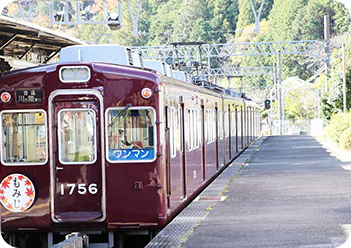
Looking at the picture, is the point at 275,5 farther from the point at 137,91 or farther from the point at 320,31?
the point at 137,91

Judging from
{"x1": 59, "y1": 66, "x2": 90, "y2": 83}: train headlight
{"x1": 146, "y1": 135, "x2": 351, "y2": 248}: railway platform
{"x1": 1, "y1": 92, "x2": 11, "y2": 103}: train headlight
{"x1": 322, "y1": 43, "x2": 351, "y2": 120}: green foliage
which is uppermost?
{"x1": 322, "y1": 43, "x2": 351, "y2": 120}: green foliage

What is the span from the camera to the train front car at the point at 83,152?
9398 millimetres

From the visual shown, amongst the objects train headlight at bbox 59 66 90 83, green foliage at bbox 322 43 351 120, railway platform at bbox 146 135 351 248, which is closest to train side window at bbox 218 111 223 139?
railway platform at bbox 146 135 351 248

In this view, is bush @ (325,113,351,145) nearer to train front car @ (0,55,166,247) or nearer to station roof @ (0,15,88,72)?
Answer: station roof @ (0,15,88,72)

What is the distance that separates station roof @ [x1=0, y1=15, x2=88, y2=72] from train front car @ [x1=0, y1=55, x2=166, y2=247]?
2.78 metres

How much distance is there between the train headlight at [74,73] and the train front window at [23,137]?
21.3 inches

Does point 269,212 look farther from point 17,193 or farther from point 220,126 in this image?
point 220,126

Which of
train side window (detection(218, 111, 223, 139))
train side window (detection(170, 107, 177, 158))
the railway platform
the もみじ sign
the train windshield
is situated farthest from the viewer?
train side window (detection(218, 111, 223, 139))

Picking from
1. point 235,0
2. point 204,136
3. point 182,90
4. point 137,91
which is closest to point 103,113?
point 137,91

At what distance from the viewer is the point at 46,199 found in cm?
950

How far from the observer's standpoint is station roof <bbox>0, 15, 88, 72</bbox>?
13188 millimetres

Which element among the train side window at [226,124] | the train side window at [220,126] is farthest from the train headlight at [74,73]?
the train side window at [226,124]

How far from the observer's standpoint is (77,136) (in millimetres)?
9500

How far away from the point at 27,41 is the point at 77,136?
25.1 ft
